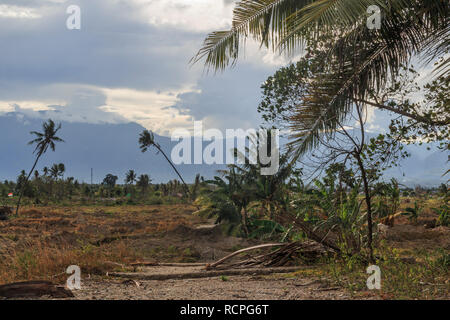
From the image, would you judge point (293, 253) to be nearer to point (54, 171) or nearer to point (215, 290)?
point (215, 290)

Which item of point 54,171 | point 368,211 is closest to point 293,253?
point 368,211

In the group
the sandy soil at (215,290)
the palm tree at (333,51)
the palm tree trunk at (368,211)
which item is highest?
the palm tree at (333,51)

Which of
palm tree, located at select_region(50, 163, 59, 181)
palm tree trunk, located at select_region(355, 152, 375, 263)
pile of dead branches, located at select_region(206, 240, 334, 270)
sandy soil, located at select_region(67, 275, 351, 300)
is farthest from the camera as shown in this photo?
palm tree, located at select_region(50, 163, 59, 181)

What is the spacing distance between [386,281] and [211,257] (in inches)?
329

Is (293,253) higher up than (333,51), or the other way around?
(333,51)

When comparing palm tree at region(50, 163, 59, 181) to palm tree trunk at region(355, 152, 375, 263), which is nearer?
palm tree trunk at region(355, 152, 375, 263)

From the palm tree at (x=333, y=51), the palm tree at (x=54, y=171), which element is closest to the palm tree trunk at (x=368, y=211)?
the palm tree at (x=333, y=51)

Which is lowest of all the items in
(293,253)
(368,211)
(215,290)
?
(215,290)

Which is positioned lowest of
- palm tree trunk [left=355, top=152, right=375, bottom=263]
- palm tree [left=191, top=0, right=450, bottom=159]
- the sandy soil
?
the sandy soil

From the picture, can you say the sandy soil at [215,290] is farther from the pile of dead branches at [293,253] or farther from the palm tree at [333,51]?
the palm tree at [333,51]

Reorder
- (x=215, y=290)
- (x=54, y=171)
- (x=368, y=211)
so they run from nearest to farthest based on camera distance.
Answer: (x=215, y=290)
(x=368, y=211)
(x=54, y=171)

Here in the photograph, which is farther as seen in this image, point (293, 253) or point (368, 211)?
point (293, 253)

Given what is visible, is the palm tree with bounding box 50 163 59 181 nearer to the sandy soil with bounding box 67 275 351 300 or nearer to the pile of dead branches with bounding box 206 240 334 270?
the pile of dead branches with bounding box 206 240 334 270

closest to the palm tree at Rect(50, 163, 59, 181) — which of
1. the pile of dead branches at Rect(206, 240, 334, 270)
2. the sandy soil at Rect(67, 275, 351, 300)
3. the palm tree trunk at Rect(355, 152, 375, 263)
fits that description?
the pile of dead branches at Rect(206, 240, 334, 270)
